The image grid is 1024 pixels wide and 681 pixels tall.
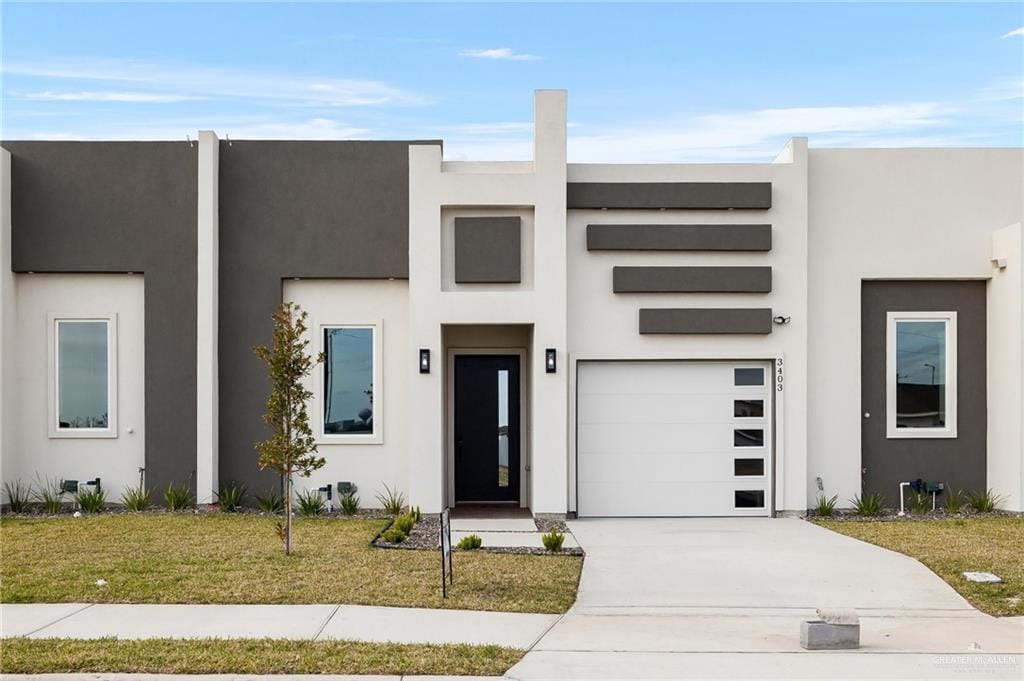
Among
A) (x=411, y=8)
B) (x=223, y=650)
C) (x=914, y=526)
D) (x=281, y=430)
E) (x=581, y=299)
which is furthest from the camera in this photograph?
(x=581, y=299)

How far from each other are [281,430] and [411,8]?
5.59m

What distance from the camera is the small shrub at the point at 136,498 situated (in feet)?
51.3

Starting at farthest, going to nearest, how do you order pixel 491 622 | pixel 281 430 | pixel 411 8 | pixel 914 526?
pixel 914 526, pixel 411 8, pixel 281 430, pixel 491 622

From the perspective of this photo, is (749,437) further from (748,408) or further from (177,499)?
(177,499)

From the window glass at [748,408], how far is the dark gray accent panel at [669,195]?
9.40 feet

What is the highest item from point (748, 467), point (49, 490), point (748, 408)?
point (748, 408)

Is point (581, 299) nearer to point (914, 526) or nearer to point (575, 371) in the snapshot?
point (575, 371)

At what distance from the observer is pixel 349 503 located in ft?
51.3

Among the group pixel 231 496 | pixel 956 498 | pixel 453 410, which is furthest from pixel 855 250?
pixel 231 496

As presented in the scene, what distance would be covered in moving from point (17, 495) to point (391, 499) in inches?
222

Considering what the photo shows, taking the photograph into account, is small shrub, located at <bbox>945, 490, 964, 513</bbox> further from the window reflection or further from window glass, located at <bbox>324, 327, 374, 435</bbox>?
window glass, located at <bbox>324, 327, 374, 435</bbox>

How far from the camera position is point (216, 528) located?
1373 centimetres

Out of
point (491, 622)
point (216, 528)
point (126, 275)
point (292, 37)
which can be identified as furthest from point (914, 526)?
point (126, 275)

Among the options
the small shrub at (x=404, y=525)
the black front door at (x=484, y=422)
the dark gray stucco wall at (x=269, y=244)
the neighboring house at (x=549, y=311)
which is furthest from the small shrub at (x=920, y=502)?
the dark gray stucco wall at (x=269, y=244)
